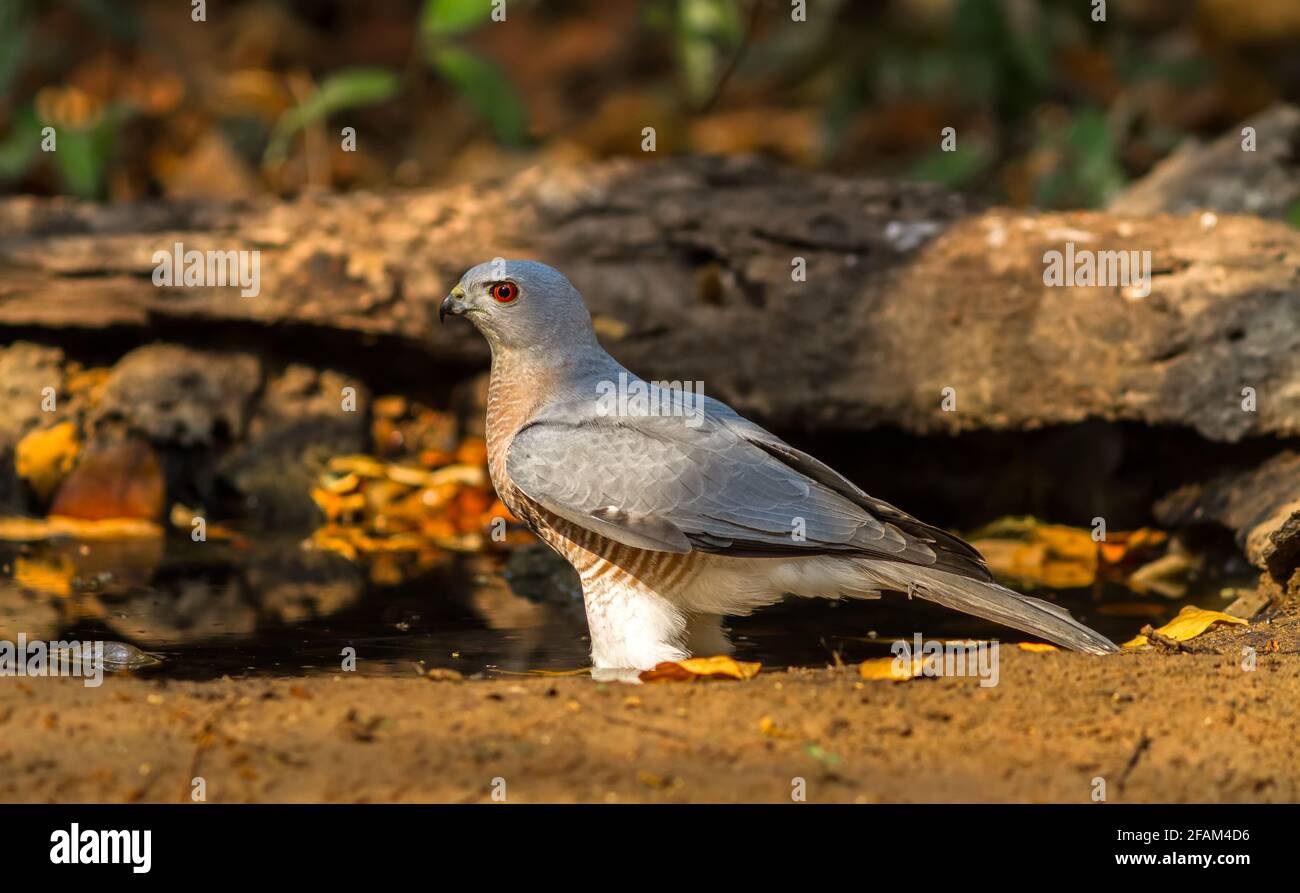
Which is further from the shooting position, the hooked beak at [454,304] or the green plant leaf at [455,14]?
the green plant leaf at [455,14]

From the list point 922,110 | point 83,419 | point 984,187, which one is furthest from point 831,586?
point 922,110

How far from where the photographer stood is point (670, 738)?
11.5 ft

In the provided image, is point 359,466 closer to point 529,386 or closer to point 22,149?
point 529,386

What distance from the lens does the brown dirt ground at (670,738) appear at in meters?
3.27

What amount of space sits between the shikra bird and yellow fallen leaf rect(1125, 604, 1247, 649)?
0.54m

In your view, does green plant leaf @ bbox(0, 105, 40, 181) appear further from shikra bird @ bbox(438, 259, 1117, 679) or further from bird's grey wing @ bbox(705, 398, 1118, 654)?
bird's grey wing @ bbox(705, 398, 1118, 654)

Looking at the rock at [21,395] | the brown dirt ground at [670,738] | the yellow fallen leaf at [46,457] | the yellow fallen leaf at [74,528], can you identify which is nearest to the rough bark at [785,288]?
the rock at [21,395]

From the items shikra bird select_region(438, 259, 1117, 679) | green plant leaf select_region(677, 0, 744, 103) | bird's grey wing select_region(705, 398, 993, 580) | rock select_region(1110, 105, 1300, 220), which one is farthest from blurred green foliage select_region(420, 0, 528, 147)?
bird's grey wing select_region(705, 398, 993, 580)

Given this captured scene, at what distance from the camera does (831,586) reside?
185 inches

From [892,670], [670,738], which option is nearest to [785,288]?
[892,670]

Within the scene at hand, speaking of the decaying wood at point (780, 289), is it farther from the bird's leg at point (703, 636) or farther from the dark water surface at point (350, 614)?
the bird's leg at point (703, 636)

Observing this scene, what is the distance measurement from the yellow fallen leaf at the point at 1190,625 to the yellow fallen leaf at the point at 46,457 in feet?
16.4

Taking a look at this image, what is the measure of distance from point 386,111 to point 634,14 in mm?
3039

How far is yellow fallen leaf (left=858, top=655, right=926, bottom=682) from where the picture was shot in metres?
4.14
